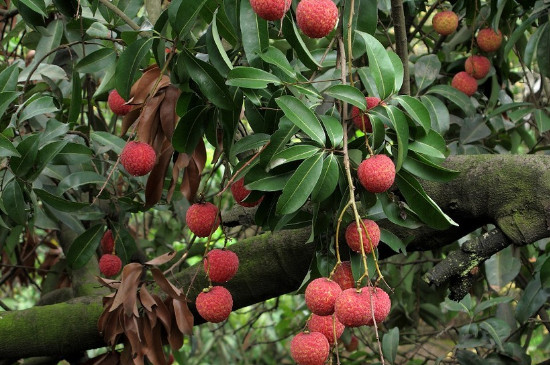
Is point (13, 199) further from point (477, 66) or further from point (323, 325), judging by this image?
point (477, 66)

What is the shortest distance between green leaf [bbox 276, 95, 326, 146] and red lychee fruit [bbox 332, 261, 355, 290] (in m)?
0.17

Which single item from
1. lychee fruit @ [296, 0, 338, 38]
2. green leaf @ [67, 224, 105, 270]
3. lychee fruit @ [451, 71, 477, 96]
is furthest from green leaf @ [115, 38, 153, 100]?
lychee fruit @ [451, 71, 477, 96]

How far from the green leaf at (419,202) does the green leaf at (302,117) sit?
142mm

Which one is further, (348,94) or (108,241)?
(108,241)

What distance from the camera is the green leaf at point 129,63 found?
1214 mm

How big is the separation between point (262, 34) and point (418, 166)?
0.95ft

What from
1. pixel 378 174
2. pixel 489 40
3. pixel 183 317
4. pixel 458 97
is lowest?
pixel 183 317

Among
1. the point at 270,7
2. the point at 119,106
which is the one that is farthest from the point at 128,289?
the point at 270,7

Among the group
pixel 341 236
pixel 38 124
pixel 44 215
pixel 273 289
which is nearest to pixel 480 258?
pixel 341 236

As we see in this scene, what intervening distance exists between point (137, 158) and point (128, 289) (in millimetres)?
316

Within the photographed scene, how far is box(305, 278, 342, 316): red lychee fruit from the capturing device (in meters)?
0.92

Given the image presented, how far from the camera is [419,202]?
1104 millimetres

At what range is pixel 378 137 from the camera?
104 cm

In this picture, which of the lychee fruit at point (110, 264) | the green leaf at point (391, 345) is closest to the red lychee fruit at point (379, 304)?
the lychee fruit at point (110, 264)
